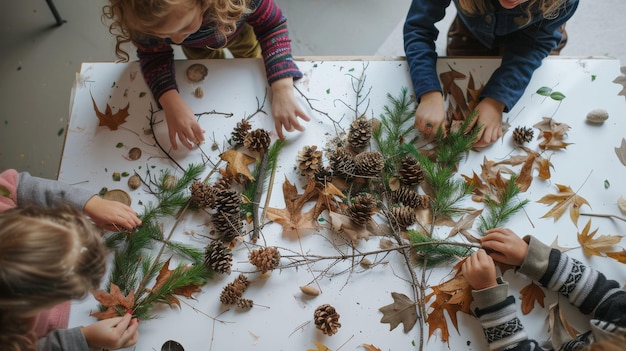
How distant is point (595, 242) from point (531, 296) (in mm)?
180

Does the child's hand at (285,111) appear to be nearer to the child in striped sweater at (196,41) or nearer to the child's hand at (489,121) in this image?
the child in striped sweater at (196,41)

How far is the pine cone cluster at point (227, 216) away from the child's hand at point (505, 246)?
19.8 inches

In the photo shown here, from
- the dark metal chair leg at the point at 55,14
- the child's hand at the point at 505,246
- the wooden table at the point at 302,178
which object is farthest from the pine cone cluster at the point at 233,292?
the dark metal chair leg at the point at 55,14

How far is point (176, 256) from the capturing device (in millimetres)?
979

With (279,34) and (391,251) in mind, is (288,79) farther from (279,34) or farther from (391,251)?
(391,251)

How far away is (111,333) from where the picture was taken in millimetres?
863

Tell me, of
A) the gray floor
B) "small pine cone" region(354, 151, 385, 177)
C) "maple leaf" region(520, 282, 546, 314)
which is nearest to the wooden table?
"maple leaf" region(520, 282, 546, 314)

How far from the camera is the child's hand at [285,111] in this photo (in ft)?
3.50

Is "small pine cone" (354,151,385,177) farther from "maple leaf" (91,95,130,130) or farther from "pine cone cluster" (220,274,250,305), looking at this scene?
"maple leaf" (91,95,130,130)

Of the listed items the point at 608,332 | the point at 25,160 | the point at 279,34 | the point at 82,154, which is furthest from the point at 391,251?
the point at 25,160

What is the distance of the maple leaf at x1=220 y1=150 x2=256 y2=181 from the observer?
1025 mm

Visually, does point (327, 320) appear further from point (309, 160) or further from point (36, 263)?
point (36, 263)

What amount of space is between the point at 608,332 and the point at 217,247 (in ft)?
2.43

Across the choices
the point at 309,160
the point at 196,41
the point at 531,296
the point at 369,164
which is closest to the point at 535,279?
the point at 531,296
